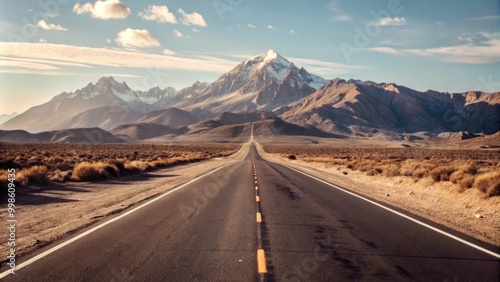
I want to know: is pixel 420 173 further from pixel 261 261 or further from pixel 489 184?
pixel 261 261

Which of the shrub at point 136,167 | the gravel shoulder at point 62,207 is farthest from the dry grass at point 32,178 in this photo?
the shrub at point 136,167

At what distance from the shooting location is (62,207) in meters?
13.3

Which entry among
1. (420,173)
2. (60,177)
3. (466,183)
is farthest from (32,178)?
(420,173)

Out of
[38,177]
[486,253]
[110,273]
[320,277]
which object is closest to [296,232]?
[320,277]

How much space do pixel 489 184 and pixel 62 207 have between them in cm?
1495

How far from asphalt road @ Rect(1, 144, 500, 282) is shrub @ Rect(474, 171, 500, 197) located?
460cm

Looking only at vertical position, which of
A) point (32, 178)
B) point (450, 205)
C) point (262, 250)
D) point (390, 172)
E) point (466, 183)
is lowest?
point (450, 205)

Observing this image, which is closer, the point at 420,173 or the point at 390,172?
the point at 420,173

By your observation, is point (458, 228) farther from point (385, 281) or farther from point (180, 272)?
point (180, 272)

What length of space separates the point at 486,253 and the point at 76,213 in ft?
35.2

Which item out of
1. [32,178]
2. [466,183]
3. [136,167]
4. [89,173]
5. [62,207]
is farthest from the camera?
[136,167]

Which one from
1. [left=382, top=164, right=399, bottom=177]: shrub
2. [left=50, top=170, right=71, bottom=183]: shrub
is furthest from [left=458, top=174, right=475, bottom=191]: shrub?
[left=50, top=170, right=71, bottom=183]: shrub

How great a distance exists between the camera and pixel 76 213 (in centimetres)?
1215

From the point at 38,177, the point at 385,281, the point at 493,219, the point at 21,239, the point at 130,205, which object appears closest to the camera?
the point at 385,281
